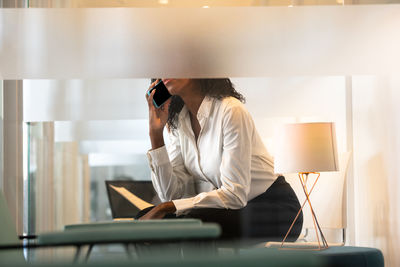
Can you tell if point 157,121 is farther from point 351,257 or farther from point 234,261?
point 234,261

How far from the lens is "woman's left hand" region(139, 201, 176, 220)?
301cm

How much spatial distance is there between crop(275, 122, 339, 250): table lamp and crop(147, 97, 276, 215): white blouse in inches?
3.6

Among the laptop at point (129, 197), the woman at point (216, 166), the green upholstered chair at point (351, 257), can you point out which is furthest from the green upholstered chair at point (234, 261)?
the laptop at point (129, 197)

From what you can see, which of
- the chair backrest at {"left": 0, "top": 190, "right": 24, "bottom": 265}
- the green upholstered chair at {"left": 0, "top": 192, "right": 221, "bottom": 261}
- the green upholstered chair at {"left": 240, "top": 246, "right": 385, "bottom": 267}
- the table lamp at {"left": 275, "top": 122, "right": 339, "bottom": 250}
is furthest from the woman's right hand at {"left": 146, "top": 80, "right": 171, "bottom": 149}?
the green upholstered chair at {"left": 0, "top": 192, "right": 221, "bottom": 261}

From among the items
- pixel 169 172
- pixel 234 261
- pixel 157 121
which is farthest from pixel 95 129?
pixel 234 261

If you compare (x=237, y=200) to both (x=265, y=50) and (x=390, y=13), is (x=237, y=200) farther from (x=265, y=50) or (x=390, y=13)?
(x=390, y=13)

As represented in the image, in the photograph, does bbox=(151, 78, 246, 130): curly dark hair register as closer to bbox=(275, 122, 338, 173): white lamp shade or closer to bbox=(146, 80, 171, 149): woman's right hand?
bbox=(146, 80, 171, 149): woman's right hand

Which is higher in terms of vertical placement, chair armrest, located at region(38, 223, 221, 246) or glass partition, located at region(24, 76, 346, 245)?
glass partition, located at region(24, 76, 346, 245)

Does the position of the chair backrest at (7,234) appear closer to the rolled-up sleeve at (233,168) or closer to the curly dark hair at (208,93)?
the rolled-up sleeve at (233,168)

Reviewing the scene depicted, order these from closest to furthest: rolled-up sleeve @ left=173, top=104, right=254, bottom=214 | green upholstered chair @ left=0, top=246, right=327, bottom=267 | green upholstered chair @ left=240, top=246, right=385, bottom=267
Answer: green upholstered chair @ left=0, top=246, right=327, bottom=267, green upholstered chair @ left=240, top=246, right=385, bottom=267, rolled-up sleeve @ left=173, top=104, right=254, bottom=214

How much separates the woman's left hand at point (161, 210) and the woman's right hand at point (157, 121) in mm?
Result: 299

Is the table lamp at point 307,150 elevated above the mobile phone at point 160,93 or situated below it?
below

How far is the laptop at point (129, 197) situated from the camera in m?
3.08

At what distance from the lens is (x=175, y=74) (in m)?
3.16
